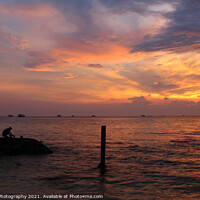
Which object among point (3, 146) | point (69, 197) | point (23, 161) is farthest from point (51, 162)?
point (69, 197)

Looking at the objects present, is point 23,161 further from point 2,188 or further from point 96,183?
point 96,183

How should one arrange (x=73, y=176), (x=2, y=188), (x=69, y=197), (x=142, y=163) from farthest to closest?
(x=142, y=163) < (x=73, y=176) < (x=2, y=188) < (x=69, y=197)

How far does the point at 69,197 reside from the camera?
12.1 meters

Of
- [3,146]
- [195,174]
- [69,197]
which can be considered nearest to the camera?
[69,197]

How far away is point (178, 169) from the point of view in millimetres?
19375

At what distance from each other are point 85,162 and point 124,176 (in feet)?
20.5

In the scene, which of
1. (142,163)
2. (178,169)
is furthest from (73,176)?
(178,169)

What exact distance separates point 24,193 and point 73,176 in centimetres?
470

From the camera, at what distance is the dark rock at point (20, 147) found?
2614 cm

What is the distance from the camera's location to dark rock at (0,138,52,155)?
2614 centimetres

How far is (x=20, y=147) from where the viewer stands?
27.0 metres

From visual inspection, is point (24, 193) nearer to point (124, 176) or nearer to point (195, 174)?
point (124, 176)

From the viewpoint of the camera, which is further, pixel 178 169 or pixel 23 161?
pixel 23 161

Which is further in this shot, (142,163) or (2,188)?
(142,163)
